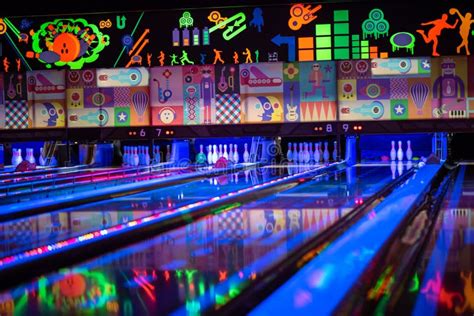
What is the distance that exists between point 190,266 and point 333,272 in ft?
1.66

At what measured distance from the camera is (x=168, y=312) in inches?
62.6

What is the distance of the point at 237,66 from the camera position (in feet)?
26.8

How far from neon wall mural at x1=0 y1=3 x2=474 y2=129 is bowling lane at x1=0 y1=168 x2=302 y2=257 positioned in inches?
110

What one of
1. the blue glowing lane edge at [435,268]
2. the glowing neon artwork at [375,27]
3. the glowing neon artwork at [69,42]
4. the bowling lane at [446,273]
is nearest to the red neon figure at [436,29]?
the glowing neon artwork at [375,27]

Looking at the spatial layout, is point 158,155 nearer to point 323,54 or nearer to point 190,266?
point 323,54

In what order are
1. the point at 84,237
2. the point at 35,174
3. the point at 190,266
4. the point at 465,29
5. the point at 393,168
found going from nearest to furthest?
the point at 190,266, the point at 84,237, the point at 393,168, the point at 35,174, the point at 465,29

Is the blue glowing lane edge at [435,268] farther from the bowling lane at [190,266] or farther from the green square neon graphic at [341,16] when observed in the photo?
the green square neon graphic at [341,16]

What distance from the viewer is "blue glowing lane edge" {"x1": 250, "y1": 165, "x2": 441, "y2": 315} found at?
156 centimetres

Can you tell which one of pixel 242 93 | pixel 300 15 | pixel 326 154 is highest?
pixel 300 15

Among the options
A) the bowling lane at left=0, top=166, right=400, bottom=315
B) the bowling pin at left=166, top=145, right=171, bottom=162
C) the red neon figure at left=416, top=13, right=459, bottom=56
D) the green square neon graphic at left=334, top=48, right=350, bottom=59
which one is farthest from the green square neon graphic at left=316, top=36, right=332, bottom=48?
the bowling lane at left=0, top=166, right=400, bottom=315

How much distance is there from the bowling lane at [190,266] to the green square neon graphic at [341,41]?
14.6 feet

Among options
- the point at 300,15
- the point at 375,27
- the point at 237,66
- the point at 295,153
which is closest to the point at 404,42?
the point at 375,27

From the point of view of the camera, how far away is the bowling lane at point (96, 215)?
283 cm

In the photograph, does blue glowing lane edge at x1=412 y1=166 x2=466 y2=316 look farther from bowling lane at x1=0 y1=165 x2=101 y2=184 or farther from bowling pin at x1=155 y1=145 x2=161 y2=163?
bowling pin at x1=155 y1=145 x2=161 y2=163
